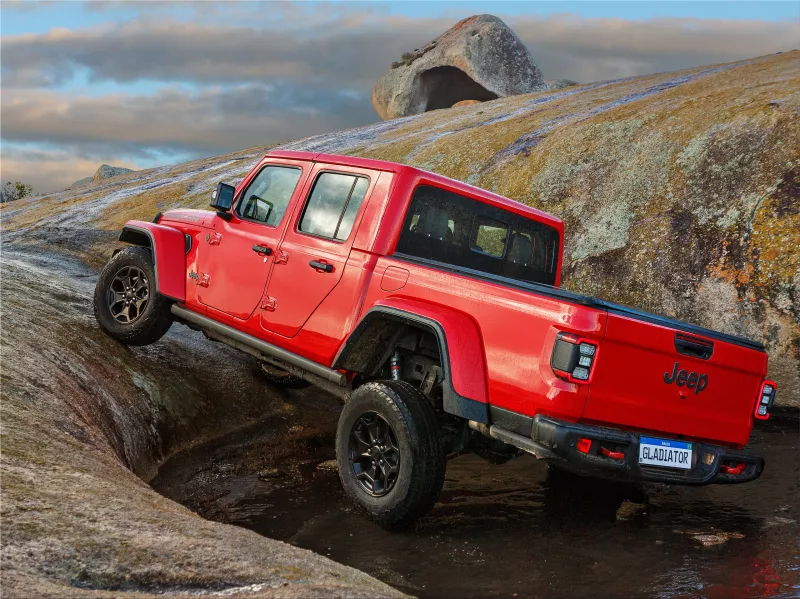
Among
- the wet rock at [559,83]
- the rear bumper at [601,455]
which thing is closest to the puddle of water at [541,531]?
the rear bumper at [601,455]

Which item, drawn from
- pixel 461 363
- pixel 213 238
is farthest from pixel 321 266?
pixel 213 238

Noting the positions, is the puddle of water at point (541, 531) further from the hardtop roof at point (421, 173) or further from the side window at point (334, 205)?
the hardtop roof at point (421, 173)

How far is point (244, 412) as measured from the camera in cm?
748

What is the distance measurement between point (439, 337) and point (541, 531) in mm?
1364

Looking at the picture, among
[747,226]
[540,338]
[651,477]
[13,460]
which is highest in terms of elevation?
[747,226]

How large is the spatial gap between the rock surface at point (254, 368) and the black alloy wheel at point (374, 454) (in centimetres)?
102

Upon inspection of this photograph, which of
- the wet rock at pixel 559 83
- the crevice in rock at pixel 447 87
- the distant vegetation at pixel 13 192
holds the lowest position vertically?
the distant vegetation at pixel 13 192

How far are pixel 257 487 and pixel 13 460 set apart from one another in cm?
185

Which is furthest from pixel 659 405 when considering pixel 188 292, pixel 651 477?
pixel 188 292

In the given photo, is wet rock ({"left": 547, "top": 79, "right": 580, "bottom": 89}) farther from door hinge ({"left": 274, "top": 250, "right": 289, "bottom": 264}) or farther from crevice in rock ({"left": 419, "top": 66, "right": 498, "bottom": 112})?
door hinge ({"left": 274, "top": 250, "right": 289, "bottom": 264})

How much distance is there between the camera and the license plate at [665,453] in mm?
4262

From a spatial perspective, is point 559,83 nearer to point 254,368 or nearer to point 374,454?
point 254,368

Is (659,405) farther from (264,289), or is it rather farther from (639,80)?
(639,80)

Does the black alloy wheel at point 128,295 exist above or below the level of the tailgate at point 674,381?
below
